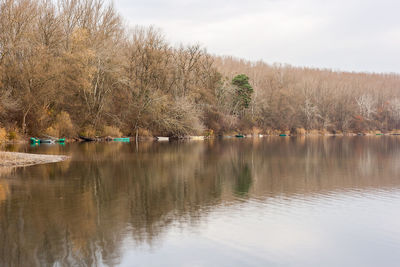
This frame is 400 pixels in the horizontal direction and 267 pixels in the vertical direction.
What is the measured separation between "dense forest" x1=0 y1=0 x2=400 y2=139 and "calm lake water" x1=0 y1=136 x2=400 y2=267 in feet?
85.2

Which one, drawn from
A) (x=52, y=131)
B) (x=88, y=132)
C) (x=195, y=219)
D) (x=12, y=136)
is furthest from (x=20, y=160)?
(x=88, y=132)

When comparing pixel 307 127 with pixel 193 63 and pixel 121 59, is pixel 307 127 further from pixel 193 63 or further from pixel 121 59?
pixel 121 59

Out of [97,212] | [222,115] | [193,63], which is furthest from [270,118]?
[97,212]

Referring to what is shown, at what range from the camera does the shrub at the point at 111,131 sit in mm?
54509

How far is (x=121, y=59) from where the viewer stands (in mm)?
55000

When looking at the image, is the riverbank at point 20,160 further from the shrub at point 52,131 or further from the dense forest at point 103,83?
the shrub at point 52,131

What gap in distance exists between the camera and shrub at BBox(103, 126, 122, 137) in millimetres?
54509

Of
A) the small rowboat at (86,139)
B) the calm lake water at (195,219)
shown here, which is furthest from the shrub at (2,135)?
the calm lake water at (195,219)

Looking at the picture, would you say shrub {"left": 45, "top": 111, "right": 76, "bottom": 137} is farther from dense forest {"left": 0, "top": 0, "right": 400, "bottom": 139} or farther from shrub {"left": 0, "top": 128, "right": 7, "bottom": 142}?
shrub {"left": 0, "top": 128, "right": 7, "bottom": 142}

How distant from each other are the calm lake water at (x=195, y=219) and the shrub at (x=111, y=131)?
3263 cm

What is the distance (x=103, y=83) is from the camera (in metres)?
53.7

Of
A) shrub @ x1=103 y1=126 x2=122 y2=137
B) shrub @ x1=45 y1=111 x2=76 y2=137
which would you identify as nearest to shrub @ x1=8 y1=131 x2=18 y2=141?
shrub @ x1=45 y1=111 x2=76 y2=137

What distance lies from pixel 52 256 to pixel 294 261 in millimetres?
4766

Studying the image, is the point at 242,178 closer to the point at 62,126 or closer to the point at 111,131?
the point at 62,126
